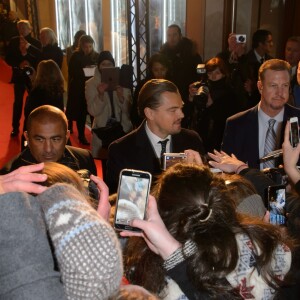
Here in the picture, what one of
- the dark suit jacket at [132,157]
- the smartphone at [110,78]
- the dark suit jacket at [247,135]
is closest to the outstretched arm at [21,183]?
the dark suit jacket at [132,157]

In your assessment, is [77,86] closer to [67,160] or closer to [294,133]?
[67,160]

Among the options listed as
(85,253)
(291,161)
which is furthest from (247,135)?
(85,253)

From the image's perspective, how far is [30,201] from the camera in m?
0.87

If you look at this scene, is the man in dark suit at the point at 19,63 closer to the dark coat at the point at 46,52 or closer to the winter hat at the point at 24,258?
the dark coat at the point at 46,52

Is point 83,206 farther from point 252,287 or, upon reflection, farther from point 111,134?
point 111,134

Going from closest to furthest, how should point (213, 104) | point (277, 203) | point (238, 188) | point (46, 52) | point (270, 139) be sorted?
point (238, 188)
point (277, 203)
point (270, 139)
point (213, 104)
point (46, 52)

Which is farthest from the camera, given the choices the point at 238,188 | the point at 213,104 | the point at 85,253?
the point at 213,104

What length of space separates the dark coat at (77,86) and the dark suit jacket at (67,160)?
12.0 feet

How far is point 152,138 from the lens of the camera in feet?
8.73

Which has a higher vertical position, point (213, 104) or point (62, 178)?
point (62, 178)

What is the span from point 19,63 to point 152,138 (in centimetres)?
509

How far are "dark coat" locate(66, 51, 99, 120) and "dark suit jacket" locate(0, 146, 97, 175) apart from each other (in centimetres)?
366

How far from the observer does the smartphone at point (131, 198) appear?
1329 mm

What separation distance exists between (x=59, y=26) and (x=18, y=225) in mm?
12623
